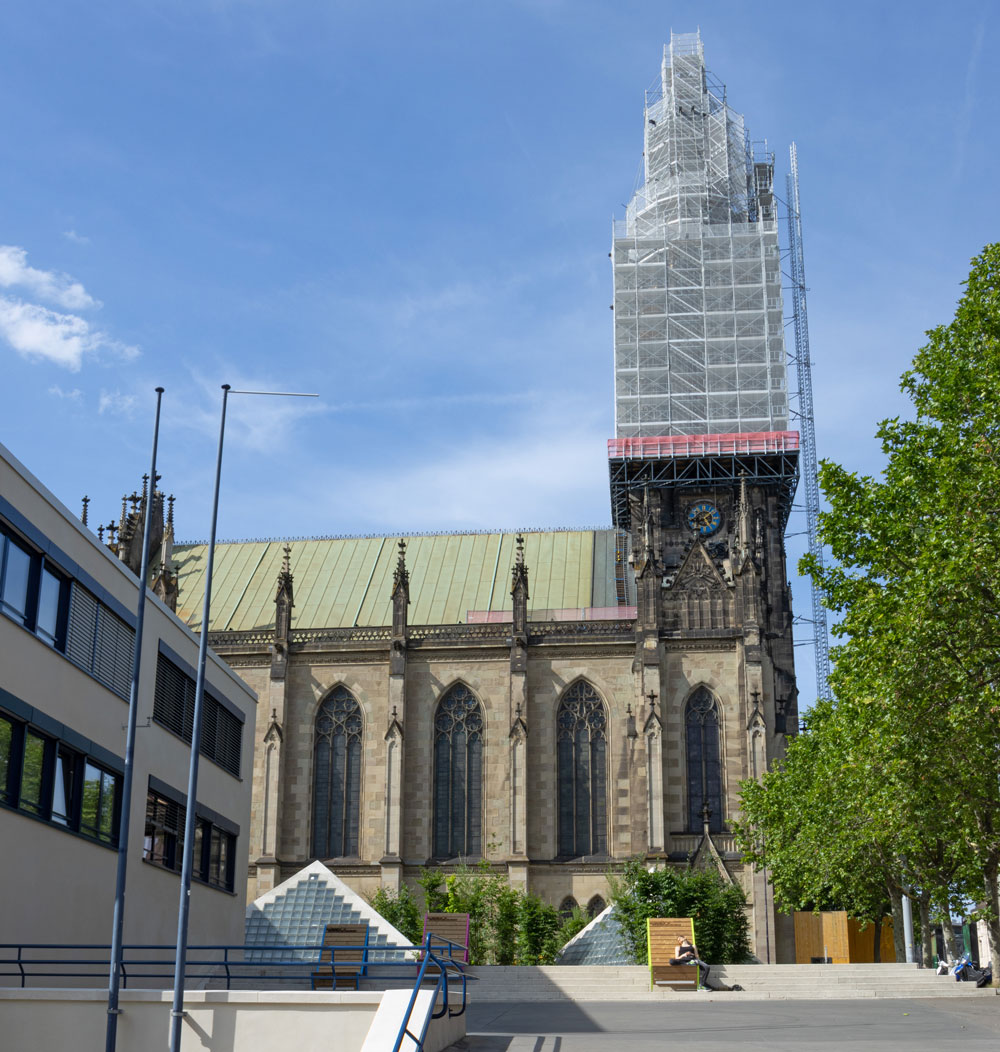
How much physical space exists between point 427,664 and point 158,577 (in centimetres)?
1297

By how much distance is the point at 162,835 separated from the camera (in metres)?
29.3

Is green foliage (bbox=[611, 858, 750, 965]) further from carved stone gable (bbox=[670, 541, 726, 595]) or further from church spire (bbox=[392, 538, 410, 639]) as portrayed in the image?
church spire (bbox=[392, 538, 410, 639])

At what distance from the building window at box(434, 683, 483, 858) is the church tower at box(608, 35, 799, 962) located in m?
7.37

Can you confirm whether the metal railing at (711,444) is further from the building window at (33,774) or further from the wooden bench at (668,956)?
the building window at (33,774)

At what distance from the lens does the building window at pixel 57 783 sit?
72.0 feet

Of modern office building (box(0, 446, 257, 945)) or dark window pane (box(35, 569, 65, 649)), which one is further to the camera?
dark window pane (box(35, 569, 65, 649))

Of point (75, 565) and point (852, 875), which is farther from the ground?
point (75, 565)

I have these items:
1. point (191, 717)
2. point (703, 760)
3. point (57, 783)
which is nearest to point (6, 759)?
point (57, 783)

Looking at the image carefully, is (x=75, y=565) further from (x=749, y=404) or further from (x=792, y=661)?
(x=749, y=404)

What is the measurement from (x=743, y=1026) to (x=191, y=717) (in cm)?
1561

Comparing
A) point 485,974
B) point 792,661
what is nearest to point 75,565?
point 485,974

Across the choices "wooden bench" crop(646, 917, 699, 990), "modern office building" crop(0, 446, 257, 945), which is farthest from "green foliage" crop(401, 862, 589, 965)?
"modern office building" crop(0, 446, 257, 945)

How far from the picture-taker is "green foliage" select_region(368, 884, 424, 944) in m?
47.8

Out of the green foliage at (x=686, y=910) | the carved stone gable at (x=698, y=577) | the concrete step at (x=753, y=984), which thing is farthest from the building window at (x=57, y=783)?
the carved stone gable at (x=698, y=577)
